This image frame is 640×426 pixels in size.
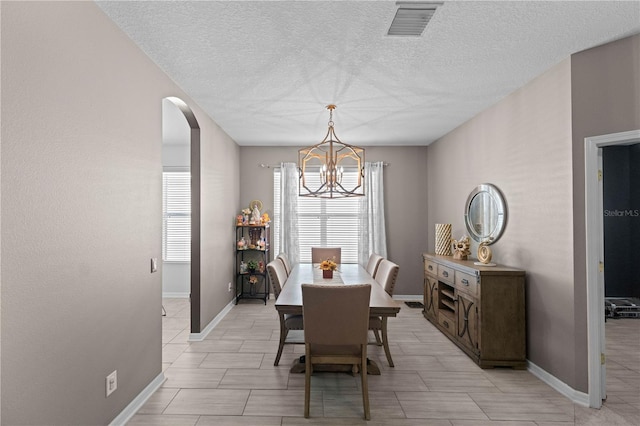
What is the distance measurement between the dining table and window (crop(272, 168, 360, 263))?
145 cm

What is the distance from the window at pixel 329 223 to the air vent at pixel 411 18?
3.77m

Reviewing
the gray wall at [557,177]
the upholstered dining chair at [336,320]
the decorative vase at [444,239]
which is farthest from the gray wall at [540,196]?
the upholstered dining chair at [336,320]

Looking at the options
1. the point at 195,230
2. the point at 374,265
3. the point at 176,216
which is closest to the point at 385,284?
the point at 374,265

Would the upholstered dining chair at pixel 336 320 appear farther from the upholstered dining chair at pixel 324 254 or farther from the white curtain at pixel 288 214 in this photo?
the white curtain at pixel 288 214

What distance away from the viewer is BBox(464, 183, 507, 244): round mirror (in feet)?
12.3

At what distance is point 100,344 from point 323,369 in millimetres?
1817

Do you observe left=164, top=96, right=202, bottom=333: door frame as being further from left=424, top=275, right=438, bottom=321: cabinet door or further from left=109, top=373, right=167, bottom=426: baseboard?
left=424, top=275, right=438, bottom=321: cabinet door

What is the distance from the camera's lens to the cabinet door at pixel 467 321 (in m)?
3.37

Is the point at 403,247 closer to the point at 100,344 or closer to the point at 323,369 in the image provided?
the point at 323,369

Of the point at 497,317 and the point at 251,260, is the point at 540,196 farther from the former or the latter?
the point at 251,260

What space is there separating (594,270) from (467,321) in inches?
50.3

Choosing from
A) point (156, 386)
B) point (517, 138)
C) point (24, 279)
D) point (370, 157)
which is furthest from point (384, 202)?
point (24, 279)

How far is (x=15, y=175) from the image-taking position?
152 cm

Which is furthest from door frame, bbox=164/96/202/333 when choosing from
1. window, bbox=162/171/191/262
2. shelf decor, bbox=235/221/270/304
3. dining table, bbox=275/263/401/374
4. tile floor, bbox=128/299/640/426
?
window, bbox=162/171/191/262
